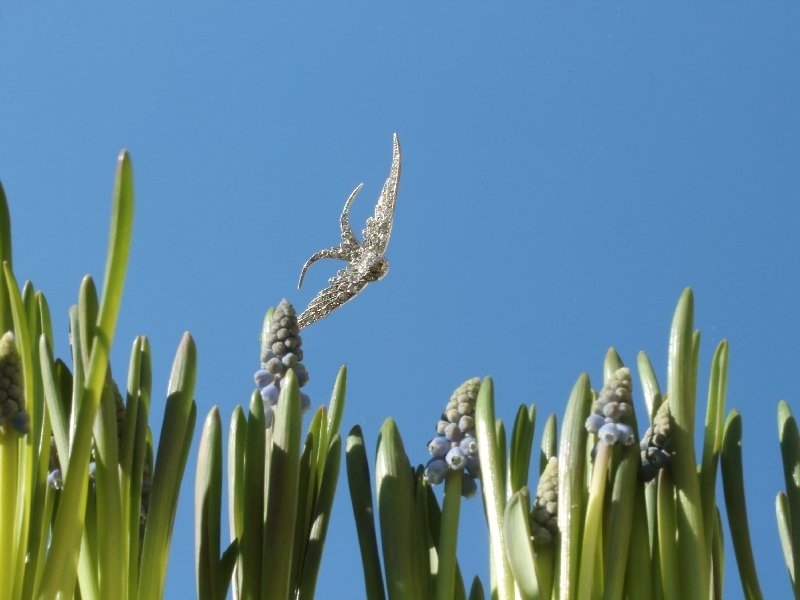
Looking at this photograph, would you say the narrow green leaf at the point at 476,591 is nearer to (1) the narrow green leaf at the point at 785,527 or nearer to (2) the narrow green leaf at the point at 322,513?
→ (2) the narrow green leaf at the point at 322,513

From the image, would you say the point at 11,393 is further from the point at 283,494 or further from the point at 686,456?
the point at 686,456

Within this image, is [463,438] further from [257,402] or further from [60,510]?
[60,510]

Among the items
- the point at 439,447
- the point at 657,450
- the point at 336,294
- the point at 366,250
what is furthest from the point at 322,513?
the point at 366,250

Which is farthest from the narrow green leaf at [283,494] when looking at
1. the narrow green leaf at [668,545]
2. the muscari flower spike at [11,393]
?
the narrow green leaf at [668,545]

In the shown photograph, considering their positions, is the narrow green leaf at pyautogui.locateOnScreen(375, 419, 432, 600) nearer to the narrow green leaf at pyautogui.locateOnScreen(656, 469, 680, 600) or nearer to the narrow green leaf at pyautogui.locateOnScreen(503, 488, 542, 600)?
the narrow green leaf at pyautogui.locateOnScreen(503, 488, 542, 600)

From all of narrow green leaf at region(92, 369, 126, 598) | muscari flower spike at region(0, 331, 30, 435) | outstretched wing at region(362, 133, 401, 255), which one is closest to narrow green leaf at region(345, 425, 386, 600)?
narrow green leaf at region(92, 369, 126, 598)

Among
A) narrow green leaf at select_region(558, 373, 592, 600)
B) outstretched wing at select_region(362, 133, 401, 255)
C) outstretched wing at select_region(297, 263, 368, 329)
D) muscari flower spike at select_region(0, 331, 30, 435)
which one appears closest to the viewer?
muscari flower spike at select_region(0, 331, 30, 435)

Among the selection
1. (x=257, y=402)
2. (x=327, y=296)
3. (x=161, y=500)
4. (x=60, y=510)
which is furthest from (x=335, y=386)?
(x=327, y=296)
